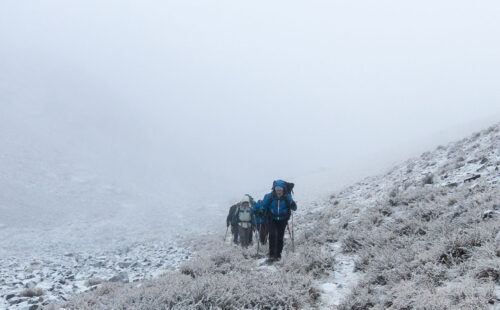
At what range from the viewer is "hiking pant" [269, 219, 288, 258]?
9145 mm

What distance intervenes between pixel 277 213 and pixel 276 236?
0.64 metres

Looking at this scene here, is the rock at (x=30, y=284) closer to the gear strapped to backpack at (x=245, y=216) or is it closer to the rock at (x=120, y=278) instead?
the rock at (x=120, y=278)

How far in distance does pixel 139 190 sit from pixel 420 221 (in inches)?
1801

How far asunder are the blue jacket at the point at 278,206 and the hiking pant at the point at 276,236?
161 millimetres

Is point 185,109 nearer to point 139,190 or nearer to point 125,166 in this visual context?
point 125,166

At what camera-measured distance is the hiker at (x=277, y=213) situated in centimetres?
916

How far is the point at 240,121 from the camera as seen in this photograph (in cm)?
13212

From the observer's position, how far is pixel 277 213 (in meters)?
9.21

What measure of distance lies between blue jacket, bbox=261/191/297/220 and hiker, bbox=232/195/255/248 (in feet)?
12.4

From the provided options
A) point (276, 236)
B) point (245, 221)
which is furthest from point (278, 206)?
point (245, 221)

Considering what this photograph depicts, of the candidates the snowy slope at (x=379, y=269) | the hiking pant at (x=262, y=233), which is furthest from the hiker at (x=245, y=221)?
the snowy slope at (x=379, y=269)

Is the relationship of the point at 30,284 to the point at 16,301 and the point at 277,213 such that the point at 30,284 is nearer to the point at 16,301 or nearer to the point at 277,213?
the point at 16,301

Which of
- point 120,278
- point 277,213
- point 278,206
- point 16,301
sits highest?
point 278,206

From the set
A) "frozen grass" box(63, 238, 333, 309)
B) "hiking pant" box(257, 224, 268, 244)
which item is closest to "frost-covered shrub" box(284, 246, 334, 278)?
"frozen grass" box(63, 238, 333, 309)
